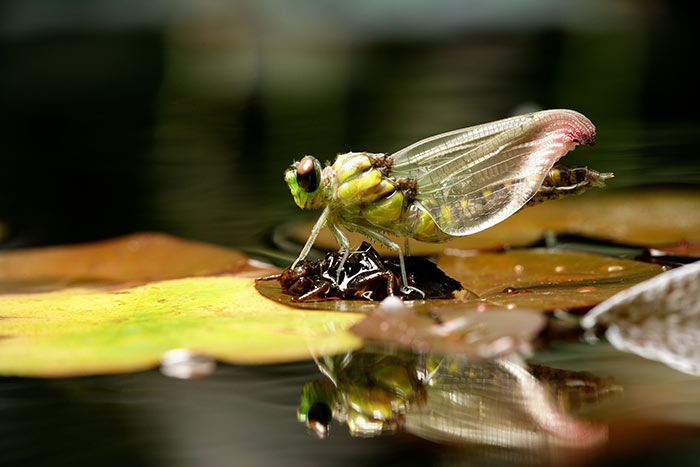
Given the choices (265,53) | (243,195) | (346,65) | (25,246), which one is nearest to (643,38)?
(346,65)

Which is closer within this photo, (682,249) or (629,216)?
(682,249)

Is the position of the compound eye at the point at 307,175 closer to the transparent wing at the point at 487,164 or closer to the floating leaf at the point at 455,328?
the transparent wing at the point at 487,164

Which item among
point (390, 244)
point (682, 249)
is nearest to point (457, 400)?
point (390, 244)

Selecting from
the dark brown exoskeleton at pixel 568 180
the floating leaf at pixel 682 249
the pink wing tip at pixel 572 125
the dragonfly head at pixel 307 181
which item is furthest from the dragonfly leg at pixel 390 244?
the floating leaf at pixel 682 249

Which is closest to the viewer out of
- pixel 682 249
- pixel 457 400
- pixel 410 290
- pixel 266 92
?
pixel 457 400

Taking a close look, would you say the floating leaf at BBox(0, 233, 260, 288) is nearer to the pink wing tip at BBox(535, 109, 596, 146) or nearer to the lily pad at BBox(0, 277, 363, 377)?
the lily pad at BBox(0, 277, 363, 377)

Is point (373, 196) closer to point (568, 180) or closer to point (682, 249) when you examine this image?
point (568, 180)

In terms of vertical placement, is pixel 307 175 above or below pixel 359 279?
above

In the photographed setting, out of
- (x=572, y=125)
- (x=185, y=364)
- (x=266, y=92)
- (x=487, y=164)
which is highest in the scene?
(x=266, y=92)
